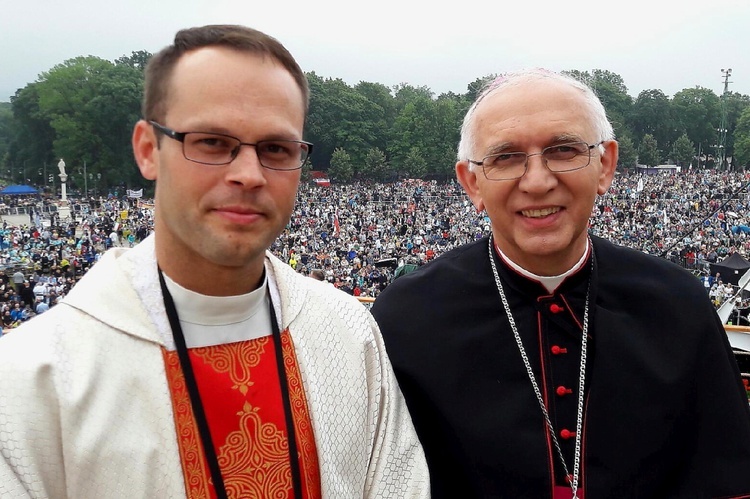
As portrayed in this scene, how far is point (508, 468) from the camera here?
215 centimetres

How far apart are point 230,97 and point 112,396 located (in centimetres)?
83

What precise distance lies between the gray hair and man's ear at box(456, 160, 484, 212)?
0.03m

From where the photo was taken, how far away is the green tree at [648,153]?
63531mm

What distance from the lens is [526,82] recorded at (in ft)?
7.36

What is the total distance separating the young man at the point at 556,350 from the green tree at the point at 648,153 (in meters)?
67.1

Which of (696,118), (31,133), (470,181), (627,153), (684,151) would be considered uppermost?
(696,118)

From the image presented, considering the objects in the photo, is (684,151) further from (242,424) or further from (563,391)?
(242,424)

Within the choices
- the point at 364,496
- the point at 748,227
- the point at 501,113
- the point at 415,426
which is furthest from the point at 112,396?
the point at 748,227

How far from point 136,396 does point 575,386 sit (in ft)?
4.82

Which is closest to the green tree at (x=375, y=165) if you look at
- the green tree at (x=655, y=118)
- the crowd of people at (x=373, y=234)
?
the crowd of people at (x=373, y=234)

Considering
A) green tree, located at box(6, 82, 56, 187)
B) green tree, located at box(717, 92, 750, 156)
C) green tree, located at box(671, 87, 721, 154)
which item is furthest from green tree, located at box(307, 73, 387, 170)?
green tree, located at box(717, 92, 750, 156)

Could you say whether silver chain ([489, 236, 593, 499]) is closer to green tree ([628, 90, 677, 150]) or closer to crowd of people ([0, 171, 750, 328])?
crowd of people ([0, 171, 750, 328])

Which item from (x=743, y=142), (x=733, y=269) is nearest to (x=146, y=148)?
(x=733, y=269)

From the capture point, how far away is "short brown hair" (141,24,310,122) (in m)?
1.72
